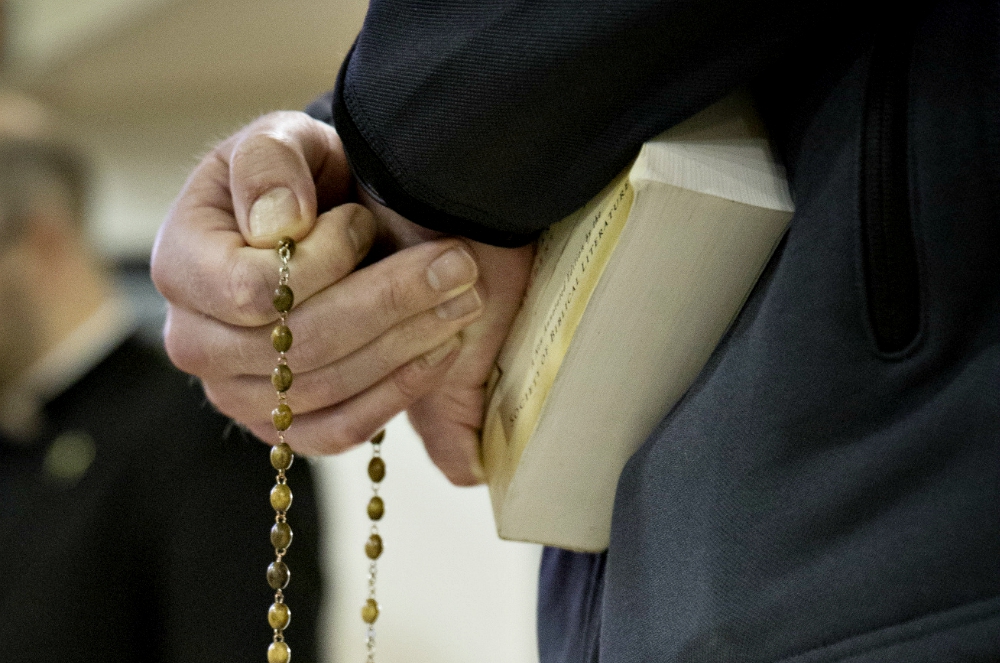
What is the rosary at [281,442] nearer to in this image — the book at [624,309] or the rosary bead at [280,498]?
the rosary bead at [280,498]

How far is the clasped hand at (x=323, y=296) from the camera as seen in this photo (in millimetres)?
448

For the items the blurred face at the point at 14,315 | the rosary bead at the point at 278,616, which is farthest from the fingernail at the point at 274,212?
the blurred face at the point at 14,315

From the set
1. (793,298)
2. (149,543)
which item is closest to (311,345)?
(793,298)

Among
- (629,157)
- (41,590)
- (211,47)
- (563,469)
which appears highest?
(629,157)

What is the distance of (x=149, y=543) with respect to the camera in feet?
3.97

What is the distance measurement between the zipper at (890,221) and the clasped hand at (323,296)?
20cm

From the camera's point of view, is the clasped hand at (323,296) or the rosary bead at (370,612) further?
the rosary bead at (370,612)

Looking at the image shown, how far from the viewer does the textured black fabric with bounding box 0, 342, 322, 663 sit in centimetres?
110

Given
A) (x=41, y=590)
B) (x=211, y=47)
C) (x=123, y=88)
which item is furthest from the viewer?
(x=123, y=88)

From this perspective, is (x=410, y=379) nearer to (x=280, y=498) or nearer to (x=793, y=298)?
(x=280, y=498)

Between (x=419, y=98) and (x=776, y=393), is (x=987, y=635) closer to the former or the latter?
(x=776, y=393)

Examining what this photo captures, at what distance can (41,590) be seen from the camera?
117 cm

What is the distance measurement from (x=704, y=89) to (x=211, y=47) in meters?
2.68

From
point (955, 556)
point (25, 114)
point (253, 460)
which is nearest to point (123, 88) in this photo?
point (25, 114)
